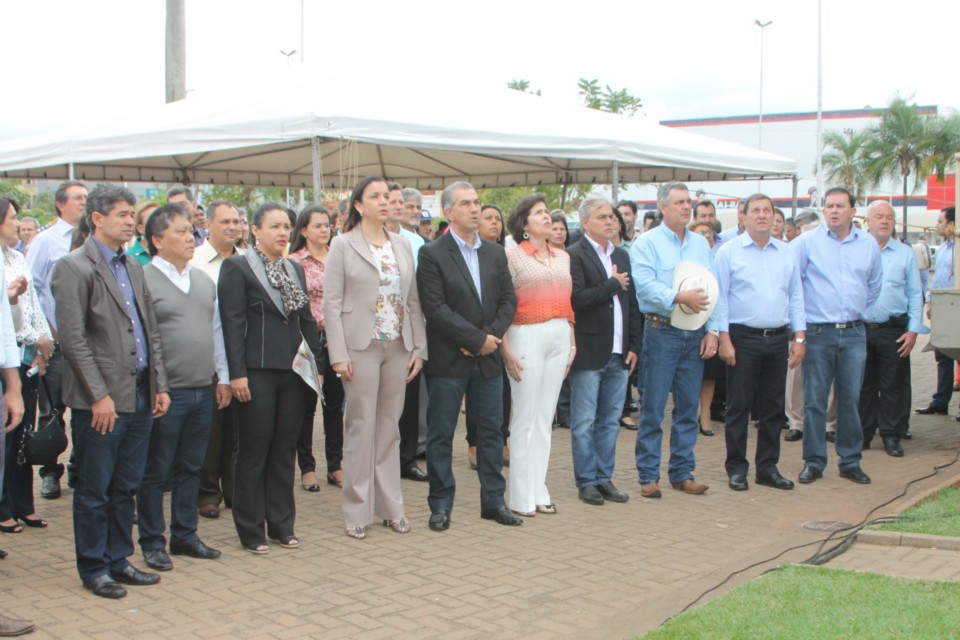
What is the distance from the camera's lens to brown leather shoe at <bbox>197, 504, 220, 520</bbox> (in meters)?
6.95

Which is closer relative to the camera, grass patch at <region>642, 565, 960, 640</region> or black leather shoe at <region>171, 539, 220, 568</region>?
grass patch at <region>642, 565, 960, 640</region>

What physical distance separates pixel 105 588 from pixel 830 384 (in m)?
5.65

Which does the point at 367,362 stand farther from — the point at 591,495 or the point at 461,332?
the point at 591,495

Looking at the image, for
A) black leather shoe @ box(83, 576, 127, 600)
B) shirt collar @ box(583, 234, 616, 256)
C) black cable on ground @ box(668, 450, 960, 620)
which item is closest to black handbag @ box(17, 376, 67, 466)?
black leather shoe @ box(83, 576, 127, 600)

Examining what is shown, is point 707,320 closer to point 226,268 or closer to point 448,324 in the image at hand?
point 448,324

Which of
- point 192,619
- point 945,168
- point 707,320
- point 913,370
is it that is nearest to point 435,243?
point 707,320

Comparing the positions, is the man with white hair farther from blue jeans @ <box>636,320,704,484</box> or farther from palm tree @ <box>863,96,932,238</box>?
palm tree @ <box>863,96,932,238</box>

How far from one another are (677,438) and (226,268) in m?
3.72

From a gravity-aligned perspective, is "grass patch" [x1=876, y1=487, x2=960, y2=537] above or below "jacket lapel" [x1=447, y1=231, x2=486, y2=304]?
below

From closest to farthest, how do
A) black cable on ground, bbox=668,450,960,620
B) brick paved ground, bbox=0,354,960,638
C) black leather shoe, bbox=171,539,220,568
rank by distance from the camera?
brick paved ground, bbox=0,354,960,638
black cable on ground, bbox=668,450,960,620
black leather shoe, bbox=171,539,220,568

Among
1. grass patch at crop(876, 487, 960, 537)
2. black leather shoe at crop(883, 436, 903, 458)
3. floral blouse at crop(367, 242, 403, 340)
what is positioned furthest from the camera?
black leather shoe at crop(883, 436, 903, 458)

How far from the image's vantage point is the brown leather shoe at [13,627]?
455 centimetres

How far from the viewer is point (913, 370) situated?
1545 centimetres

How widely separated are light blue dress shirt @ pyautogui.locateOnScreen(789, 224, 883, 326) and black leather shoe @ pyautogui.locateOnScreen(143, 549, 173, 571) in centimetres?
524
